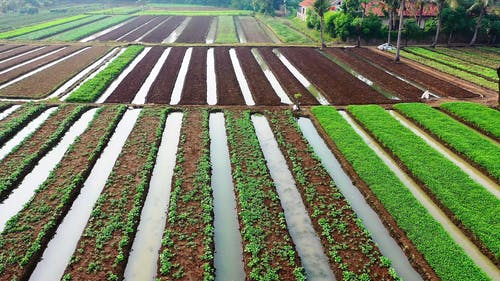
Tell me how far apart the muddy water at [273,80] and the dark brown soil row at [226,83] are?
277 cm

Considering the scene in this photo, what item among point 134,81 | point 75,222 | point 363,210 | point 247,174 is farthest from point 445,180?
point 134,81

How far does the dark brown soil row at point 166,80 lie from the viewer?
82.1 ft

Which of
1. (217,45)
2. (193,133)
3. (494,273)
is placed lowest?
(494,273)

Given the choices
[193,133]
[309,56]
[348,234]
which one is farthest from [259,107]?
[309,56]

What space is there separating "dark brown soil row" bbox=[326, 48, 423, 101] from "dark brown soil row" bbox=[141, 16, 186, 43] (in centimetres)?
2349

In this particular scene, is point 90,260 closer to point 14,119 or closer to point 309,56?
point 14,119

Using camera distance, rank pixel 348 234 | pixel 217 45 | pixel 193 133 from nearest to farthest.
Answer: pixel 348 234, pixel 193 133, pixel 217 45

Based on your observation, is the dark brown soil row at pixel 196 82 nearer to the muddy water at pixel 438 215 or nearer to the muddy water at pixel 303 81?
the muddy water at pixel 303 81

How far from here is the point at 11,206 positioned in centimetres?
1419

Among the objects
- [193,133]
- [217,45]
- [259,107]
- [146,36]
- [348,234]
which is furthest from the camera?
[146,36]

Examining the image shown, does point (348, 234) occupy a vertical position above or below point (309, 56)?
below

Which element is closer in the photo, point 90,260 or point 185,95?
point 90,260

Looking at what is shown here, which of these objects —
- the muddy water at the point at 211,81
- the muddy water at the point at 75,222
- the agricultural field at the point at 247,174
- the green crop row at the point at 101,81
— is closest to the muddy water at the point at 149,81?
the agricultural field at the point at 247,174

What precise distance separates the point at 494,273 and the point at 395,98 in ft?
53.1
